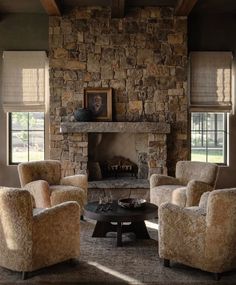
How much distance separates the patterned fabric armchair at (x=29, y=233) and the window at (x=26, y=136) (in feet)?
13.1

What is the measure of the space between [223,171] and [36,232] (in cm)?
473

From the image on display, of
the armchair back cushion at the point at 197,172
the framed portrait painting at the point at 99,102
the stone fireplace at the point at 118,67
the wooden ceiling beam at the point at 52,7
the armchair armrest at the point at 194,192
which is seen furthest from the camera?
the framed portrait painting at the point at 99,102

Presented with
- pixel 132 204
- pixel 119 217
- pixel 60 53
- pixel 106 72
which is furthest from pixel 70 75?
pixel 119 217

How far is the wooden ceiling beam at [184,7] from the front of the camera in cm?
648

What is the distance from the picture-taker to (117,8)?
22.2ft

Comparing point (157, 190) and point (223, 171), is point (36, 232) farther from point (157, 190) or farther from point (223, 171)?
point (223, 171)

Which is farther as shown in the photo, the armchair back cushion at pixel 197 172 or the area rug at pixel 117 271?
the armchair back cushion at pixel 197 172

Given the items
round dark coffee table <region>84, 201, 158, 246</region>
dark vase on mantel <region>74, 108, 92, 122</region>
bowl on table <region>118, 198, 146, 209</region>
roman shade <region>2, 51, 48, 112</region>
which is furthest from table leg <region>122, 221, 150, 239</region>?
roman shade <region>2, 51, 48, 112</region>

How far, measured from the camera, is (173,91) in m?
7.33

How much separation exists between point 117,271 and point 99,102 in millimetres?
3940

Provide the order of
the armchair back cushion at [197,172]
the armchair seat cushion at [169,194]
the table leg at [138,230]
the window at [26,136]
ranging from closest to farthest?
the table leg at [138,230] < the armchair seat cushion at [169,194] < the armchair back cushion at [197,172] < the window at [26,136]

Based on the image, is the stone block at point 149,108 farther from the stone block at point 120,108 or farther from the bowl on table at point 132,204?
the bowl on table at point 132,204

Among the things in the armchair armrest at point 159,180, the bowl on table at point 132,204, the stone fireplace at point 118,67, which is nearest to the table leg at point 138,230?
the bowl on table at point 132,204

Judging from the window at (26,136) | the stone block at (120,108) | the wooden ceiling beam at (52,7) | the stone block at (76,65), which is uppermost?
the wooden ceiling beam at (52,7)
